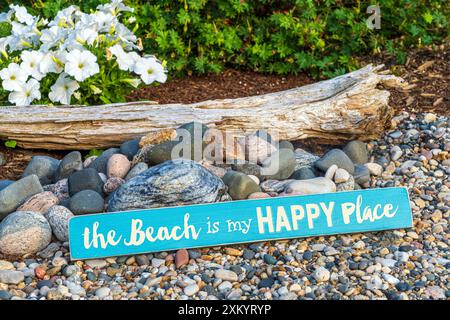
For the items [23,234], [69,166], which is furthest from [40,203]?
[69,166]

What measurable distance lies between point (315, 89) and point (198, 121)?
85 centimetres

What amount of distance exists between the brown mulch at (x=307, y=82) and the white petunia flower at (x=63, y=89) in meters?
0.85

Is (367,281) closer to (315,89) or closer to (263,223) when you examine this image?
(263,223)

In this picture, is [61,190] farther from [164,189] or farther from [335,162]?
[335,162]

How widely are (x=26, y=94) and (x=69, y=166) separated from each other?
2.26 ft

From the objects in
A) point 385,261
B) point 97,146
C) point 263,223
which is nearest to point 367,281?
point 385,261

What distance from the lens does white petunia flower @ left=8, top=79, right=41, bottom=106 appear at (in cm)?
464

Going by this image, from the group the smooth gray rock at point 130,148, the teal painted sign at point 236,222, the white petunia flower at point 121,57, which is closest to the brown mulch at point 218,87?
the white petunia flower at point 121,57

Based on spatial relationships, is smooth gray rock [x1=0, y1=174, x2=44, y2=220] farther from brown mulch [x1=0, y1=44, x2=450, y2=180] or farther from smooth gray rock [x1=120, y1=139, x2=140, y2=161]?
brown mulch [x1=0, y1=44, x2=450, y2=180]

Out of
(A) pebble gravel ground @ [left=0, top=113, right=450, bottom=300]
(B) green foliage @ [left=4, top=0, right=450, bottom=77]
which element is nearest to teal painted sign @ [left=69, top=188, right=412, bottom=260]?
(A) pebble gravel ground @ [left=0, top=113, right=450, bottom=300]

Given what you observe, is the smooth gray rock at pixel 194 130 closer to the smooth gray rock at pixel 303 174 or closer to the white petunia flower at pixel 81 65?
the smooth gray rock at pixel 303 174

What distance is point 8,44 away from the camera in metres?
5.14

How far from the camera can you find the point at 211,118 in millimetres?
4508

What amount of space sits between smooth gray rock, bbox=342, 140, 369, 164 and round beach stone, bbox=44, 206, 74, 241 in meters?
1.78
